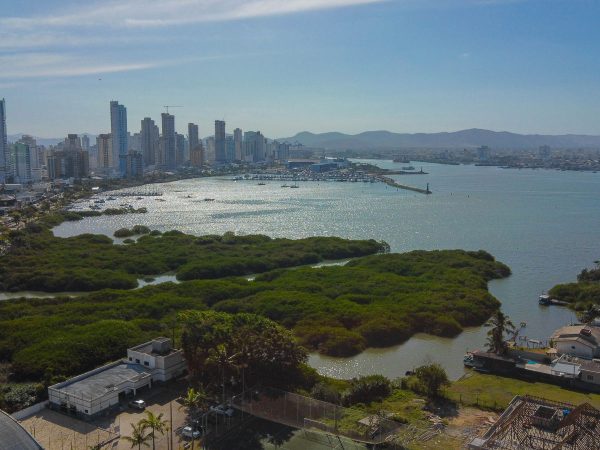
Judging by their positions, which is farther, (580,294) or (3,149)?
(3,149)

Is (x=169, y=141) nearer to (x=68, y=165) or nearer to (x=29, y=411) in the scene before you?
(x=68, y=165)

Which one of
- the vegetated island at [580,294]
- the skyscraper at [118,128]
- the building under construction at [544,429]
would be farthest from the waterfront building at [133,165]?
the building under construction at [544,429]

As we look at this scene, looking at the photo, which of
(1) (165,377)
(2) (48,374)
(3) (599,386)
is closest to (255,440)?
(1) (165,377)

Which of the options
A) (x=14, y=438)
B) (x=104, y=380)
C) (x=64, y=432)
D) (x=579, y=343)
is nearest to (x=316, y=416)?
(x=104, y=380)

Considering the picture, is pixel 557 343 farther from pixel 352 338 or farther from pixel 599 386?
pixel 352 338

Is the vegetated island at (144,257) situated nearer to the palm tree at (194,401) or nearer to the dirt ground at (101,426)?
the dirt ground at (101,426)

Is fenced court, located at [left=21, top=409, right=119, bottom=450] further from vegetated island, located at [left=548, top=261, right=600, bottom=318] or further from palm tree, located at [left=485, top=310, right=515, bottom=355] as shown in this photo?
vegetated island, located at [left=548, top=261, right=600, bottom=318]
